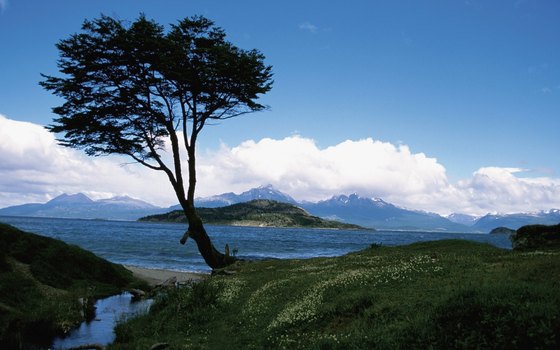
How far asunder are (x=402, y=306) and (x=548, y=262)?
5784 mm

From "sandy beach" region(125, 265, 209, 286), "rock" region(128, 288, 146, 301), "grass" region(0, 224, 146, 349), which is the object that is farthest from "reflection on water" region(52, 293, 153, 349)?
"sandy beach" region(125, 265, 209, 286)

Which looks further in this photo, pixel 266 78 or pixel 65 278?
pixel 266 78

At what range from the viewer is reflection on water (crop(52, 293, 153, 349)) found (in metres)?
16.5

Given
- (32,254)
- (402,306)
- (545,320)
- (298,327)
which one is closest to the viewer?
(545,320)

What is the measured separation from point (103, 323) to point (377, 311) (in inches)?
532

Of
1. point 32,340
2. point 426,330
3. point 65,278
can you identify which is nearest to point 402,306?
point 426,330

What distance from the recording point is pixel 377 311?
1213cm

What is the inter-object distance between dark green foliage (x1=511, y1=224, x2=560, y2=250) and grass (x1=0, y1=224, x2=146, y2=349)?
2355cm

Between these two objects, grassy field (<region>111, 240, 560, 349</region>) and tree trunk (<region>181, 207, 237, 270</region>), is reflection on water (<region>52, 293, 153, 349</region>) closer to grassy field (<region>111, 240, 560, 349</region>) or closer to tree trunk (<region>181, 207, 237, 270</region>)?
grassy field (<region>111, 240, 560, 349</region>)

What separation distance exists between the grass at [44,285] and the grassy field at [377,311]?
3.52 metres

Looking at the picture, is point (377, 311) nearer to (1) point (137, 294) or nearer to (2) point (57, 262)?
(1) point (137, 294)

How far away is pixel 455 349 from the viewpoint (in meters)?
9.15

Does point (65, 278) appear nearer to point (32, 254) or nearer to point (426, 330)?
point (32, 254)

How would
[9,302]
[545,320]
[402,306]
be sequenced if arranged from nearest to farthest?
[545,320]
[402,306]
[9,302]
